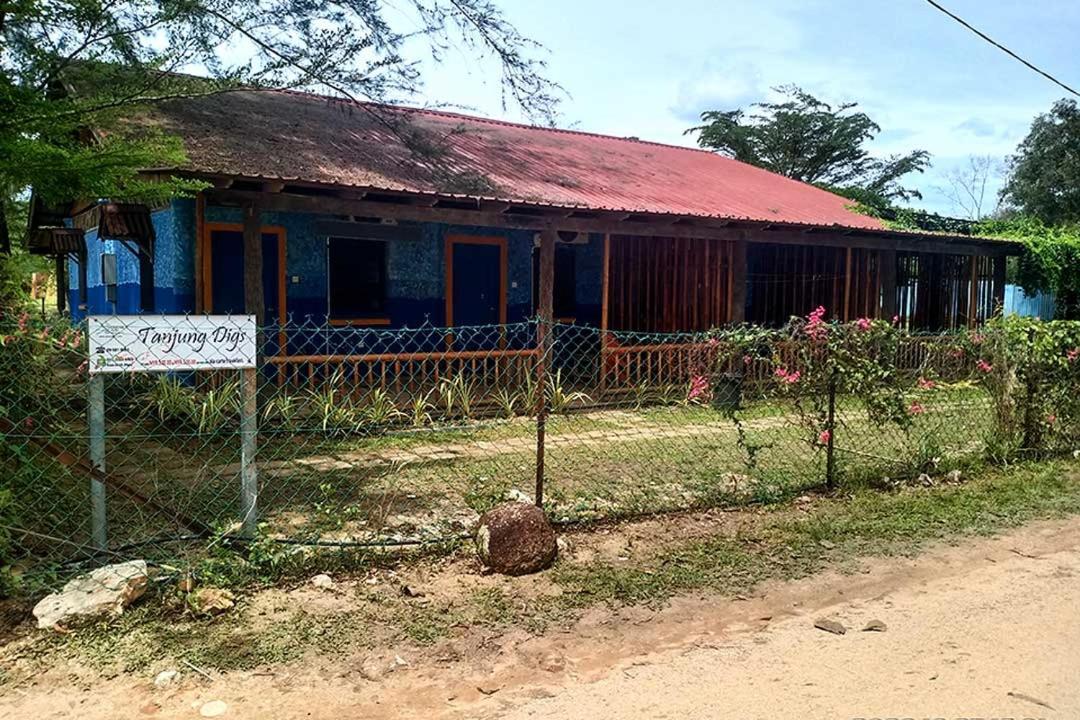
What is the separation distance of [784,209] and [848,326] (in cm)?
824

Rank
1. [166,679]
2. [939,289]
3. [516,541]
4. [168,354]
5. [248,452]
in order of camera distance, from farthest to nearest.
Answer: [939,289] < [516,541] < [248,452] < [168,354] < [166,679]

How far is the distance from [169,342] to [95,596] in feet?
3.95

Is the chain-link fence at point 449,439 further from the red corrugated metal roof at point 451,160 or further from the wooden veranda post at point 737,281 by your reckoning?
the red corrugated metal roof at point 451,160

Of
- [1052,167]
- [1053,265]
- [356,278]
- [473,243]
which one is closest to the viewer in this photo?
[356,278]

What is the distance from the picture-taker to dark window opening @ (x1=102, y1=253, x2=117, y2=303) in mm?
11539

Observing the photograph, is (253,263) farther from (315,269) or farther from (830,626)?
(830,626)

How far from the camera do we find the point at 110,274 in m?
11.6

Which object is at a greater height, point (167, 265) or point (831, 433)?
point (167, 265)

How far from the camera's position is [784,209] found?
45.4 ft

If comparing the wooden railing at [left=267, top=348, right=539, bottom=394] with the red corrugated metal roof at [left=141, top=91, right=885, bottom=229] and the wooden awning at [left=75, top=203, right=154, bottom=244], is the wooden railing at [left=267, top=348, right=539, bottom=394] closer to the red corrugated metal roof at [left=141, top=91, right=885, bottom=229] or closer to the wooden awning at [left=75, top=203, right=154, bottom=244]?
the red corrugated metal roof at [left=141, top=91, right=885, bottom=229]

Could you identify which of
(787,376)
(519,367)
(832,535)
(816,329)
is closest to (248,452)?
(832,535)

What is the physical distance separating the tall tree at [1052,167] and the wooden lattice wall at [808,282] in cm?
2084

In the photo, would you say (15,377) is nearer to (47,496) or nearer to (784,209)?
(47,496)

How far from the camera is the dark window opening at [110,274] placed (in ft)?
37.9
